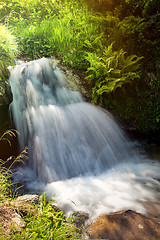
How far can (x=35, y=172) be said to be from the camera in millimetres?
3697

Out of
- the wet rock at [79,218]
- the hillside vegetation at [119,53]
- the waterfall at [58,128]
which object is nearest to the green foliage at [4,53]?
the hillside vegetation at [119,53]

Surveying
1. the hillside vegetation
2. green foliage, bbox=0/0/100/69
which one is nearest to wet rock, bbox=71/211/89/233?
the hillside vegetation

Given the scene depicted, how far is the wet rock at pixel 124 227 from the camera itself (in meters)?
1.99

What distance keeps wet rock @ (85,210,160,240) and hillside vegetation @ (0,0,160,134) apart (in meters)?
3.04

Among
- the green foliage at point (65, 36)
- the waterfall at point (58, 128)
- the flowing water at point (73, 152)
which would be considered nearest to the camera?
the flowing water at point (73, 152)

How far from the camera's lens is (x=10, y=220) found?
1.77m

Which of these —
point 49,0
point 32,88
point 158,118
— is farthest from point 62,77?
point 49,0

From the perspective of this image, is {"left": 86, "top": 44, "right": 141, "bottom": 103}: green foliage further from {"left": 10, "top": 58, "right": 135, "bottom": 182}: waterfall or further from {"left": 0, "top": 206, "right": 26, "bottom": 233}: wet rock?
{"left": 0, "top": 206, "right": 26, "bottom": 233}: wet rock

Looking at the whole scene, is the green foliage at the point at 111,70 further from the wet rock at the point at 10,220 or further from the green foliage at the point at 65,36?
the wet rock at the point at 10,220

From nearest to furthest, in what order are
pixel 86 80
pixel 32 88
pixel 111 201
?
pixel 111 201 → pixel 32 88 → pixel 86 80

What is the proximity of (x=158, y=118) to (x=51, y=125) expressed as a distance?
302cm

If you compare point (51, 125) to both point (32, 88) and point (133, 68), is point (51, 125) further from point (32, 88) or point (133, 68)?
point (133, 68)

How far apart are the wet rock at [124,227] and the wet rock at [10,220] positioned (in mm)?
878

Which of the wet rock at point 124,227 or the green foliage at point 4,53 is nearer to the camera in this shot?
the wet rock at point 124,227
